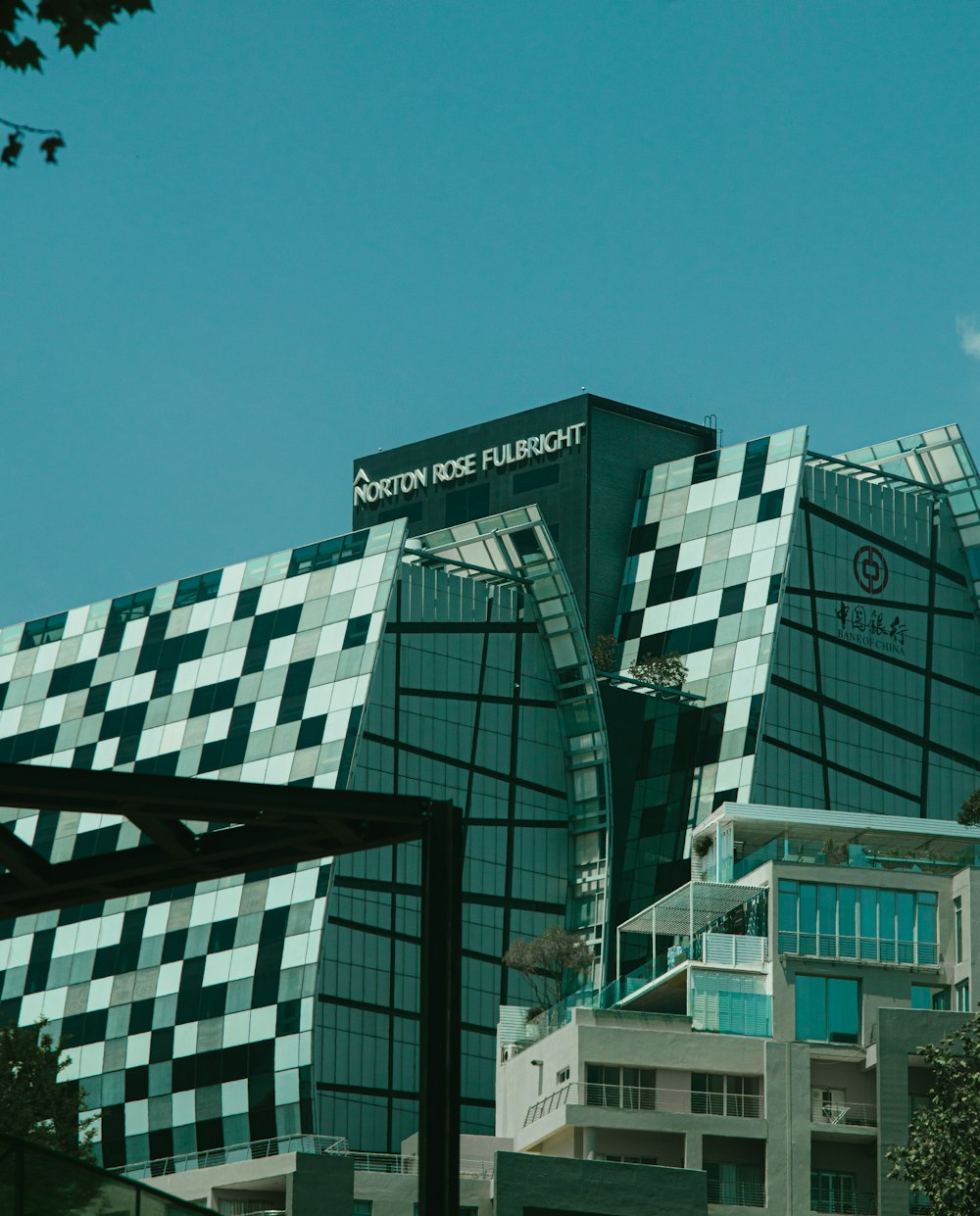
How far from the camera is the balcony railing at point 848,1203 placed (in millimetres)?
66312

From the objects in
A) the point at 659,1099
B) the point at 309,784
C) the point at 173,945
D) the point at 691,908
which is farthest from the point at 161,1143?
the point at 659,1099

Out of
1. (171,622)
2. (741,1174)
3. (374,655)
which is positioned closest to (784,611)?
(374,655)

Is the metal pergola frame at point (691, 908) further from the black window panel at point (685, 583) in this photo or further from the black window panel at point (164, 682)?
the black window panel at point (164, 682)

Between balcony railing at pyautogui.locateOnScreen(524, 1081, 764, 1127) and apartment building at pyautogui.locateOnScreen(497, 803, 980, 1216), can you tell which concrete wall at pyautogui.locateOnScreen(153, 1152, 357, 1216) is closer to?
apartment building at pyautogui.locateOnScreen(497, 803, 980, 1216)

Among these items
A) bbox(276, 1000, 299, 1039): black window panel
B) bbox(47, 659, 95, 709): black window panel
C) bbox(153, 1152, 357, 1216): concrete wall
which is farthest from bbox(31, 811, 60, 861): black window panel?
bbox(153, 1152, 357, 1216): concrete wall

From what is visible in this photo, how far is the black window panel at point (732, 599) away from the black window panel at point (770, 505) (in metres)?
3.15

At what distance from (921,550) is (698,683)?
13.3 metres

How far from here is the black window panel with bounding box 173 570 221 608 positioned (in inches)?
3841

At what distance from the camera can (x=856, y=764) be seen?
100312 mm

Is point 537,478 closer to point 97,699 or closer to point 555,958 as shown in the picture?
point 97,699

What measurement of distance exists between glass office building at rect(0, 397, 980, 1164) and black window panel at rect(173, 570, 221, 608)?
15 cm

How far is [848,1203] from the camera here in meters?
66.4

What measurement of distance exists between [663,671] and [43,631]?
90.1 ft

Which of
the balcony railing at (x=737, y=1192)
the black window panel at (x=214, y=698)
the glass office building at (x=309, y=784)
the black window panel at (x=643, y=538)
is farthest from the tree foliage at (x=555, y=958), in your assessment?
the black window panel at (x=643, y=538)
